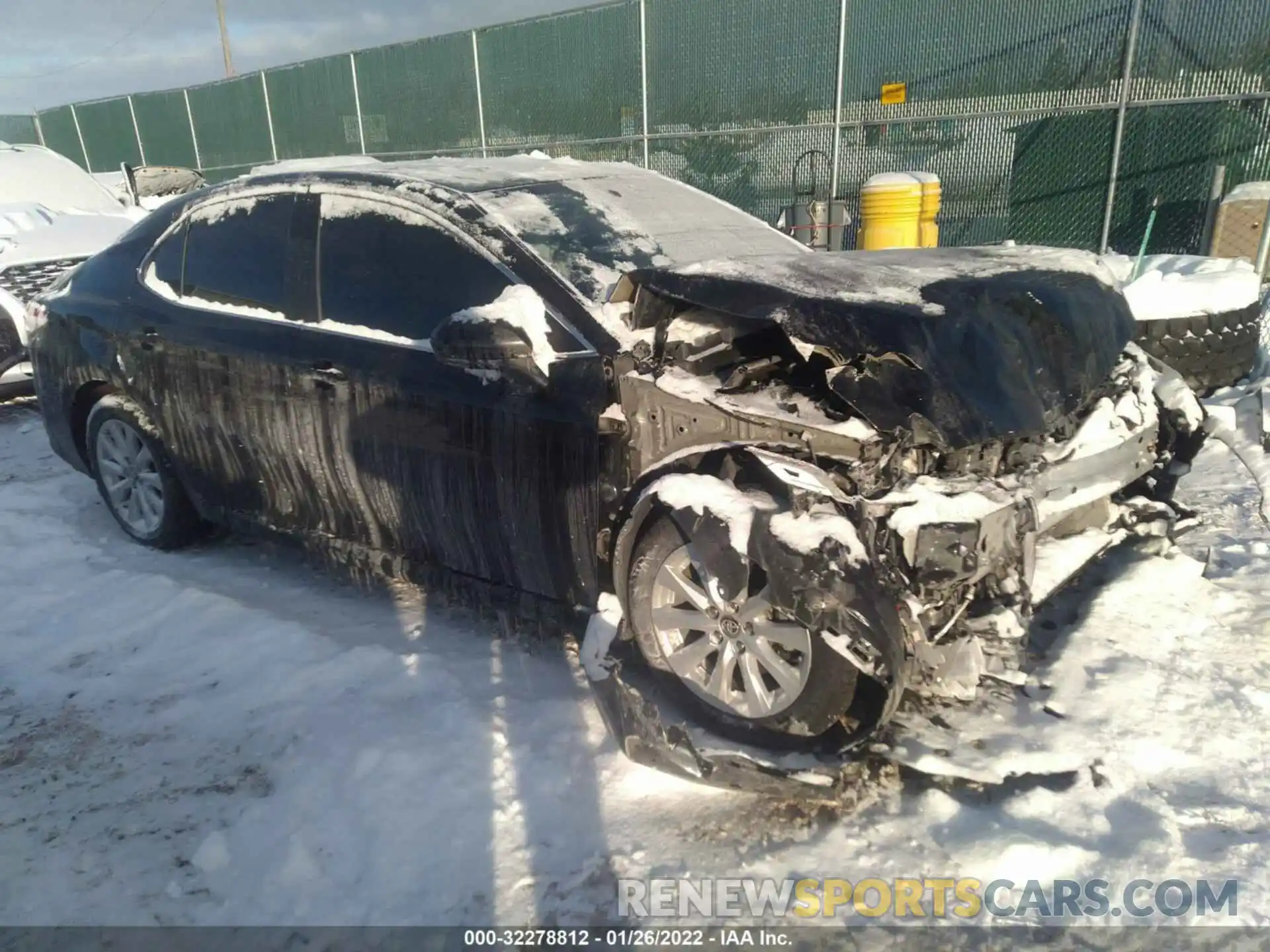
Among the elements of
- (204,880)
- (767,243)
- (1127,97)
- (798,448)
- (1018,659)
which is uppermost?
(1127,97)

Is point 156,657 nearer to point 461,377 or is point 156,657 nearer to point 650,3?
point 461,377

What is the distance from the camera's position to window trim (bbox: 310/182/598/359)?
280 cm

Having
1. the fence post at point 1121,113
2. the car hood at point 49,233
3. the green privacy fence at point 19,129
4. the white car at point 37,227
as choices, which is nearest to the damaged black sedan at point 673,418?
the white car at point 37,227

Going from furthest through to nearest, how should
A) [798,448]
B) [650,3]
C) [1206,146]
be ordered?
[650,3] < [1206,146] < [798,448]

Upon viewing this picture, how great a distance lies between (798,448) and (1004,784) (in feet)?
3.50

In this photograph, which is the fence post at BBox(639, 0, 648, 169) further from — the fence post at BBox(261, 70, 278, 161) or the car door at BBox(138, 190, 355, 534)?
the fence post at BBox(261, 70, 278, 161)

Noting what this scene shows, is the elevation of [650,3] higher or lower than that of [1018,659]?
higher

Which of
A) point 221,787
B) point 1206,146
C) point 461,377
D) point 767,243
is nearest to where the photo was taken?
point 221,787

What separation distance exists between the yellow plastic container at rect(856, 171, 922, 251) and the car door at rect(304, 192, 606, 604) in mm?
6760

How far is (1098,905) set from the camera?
205 centimetres

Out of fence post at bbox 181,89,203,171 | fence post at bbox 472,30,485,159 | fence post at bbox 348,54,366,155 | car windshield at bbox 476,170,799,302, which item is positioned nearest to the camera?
car windshield at bbox 476,170,799,302

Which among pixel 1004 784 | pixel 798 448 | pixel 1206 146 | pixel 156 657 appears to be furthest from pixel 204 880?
pixel 1206 146

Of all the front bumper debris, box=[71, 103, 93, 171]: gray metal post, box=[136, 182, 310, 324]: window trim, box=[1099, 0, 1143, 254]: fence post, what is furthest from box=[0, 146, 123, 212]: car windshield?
box=[71, 103, 93, 171]: gray metal post

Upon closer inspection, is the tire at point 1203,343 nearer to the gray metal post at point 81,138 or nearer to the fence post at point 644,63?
the fence post at point 644,63
